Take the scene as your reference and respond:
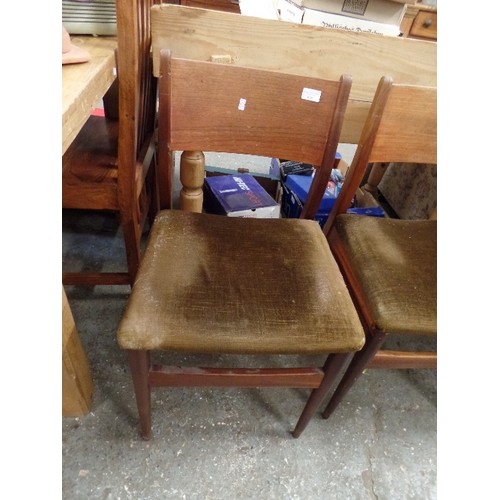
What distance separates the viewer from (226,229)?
851 mm

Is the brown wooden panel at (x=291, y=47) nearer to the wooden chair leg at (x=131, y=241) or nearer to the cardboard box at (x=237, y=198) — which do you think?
the wooden chair leg at (x=131, y=241)

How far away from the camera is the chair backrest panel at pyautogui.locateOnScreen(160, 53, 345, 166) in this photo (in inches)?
31.4

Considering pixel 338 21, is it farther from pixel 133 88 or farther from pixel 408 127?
pixel 133 88

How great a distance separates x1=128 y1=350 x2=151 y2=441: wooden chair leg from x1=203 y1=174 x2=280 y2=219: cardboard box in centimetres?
77

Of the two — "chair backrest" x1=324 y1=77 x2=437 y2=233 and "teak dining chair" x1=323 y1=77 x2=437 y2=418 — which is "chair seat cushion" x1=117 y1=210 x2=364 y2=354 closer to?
"teak dining chair" x1=323 y1=77 x2=437 y2=418

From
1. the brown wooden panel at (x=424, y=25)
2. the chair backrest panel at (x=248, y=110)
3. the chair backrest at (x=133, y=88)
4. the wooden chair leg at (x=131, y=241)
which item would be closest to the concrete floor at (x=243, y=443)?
the wooden chair leg at (x=131, y=241)

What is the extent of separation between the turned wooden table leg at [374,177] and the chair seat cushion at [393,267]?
2.83ft

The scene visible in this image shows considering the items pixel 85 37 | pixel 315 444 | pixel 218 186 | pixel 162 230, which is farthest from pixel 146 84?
pixel 315 444

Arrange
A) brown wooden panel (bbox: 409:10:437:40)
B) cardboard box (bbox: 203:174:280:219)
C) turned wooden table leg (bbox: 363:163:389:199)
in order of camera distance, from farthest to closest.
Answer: brown wooden panel (bbox: 409:10:437:40), turned wooden table leg (bbox: 363:163:389:199), cardboard box (bbox: 203:174:280:219)

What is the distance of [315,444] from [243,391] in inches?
9.7

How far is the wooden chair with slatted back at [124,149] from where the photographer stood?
73cm

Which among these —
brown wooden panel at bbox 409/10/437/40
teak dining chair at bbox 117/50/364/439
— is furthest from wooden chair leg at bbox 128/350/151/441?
brown wooden panel at bbox 409/10/437/40

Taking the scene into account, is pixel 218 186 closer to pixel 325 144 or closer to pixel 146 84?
pixel 146 84

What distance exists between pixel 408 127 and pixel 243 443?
93cm
